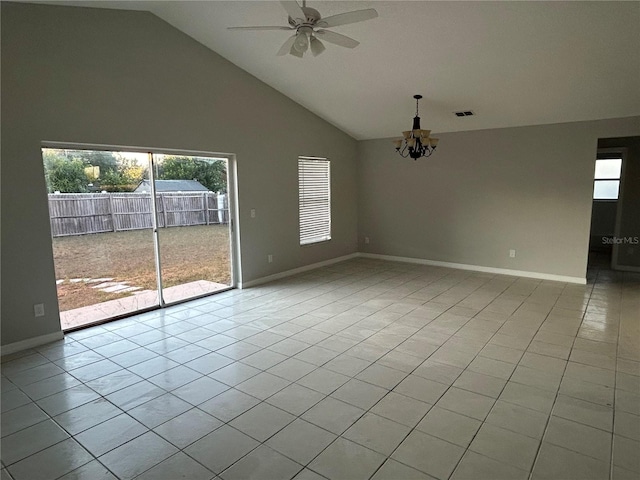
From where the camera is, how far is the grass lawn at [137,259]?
390 cm

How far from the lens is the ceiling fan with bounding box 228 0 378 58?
249 cm

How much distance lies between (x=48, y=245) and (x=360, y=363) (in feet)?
10.3

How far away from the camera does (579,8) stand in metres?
3.11

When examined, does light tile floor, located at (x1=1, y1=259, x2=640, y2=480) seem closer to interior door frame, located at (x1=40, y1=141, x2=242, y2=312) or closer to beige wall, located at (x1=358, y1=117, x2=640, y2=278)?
interior door frame, located at (x1=40, y1=141, x2=242, y2=312)

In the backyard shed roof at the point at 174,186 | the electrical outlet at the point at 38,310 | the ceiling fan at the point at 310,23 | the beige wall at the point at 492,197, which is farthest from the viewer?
the beige wall at the point at 492,197

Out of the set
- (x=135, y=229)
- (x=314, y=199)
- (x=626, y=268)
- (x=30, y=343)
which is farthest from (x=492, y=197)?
(x=30, y=343)

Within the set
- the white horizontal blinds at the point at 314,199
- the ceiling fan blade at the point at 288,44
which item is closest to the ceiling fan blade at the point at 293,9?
the ceiling fan blade at the point at 288,44

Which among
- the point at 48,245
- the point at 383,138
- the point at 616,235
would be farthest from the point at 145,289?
the point at 616,235

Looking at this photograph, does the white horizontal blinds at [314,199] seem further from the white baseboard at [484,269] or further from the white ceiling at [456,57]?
the white baseboard at [484,269]

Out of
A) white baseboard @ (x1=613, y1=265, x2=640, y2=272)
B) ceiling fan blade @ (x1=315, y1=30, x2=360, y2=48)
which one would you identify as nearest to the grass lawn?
ceiling fan blade @ (x1=315, y1=30, x2=360, y2=48)

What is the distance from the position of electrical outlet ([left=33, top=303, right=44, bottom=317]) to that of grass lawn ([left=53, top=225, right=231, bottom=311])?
0.87 feet

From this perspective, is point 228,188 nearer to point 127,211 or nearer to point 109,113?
point 127,211

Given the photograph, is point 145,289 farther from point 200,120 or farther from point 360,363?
point 360,363

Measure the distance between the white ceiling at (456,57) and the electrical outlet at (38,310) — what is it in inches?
117
